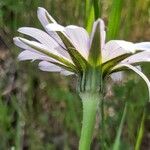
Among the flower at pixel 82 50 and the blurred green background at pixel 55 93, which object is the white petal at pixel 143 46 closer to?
the flower at pixel 82 50

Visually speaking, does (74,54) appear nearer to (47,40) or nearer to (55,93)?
(47,40)

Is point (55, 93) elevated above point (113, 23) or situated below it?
below

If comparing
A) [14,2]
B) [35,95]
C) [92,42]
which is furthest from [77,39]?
[35,95]

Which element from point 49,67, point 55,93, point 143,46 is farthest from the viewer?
point 55,93

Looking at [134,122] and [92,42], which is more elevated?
[92,42]

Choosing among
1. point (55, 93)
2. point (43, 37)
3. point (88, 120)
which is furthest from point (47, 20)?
point (55, 93)

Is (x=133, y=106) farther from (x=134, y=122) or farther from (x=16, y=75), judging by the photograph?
(x=16, y=75)

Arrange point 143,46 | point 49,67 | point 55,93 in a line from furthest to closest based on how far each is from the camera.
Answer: point 55,93 → point 49,67 → point 143,46
